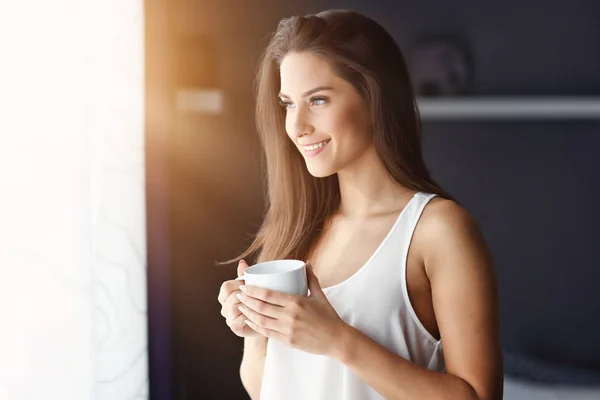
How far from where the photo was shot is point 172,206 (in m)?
1.95

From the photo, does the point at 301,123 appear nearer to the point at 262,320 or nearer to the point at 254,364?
the point at 262,320

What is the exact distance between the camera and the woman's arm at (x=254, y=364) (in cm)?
111

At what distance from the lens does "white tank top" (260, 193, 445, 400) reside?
3.05 feet

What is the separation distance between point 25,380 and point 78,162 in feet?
1.34

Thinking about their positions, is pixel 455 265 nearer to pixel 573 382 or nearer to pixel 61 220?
pixel 61 220

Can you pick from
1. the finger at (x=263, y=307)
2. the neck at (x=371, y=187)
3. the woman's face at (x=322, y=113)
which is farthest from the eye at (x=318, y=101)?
the finger at (x=263, y=307)

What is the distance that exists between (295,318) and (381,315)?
0.19 meters

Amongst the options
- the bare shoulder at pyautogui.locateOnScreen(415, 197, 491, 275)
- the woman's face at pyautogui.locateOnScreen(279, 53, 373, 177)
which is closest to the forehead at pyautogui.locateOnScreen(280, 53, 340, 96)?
the woman's face at pyautogui.locateOnScreen(279, 53, 373, 177)

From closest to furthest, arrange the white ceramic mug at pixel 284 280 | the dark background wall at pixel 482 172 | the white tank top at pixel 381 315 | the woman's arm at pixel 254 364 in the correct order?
the white ceramic mug at pixel 284 280
the white tank top at pixel 381 315
the woman's arm at pixel 254 364
the dark background wall at pixel 482 172

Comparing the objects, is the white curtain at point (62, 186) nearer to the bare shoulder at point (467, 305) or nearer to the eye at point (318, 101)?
the eye at point (318, 101)

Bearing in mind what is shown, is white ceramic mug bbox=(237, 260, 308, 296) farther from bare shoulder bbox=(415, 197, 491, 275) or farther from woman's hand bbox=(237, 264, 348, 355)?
bare shoulder bbox=(415, 197, 491, 275)

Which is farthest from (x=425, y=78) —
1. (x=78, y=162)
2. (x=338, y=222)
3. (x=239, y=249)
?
(x=78, y=162)

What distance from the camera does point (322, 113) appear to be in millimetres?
973

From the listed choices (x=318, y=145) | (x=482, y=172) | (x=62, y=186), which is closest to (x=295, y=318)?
(x=318, y=145)
